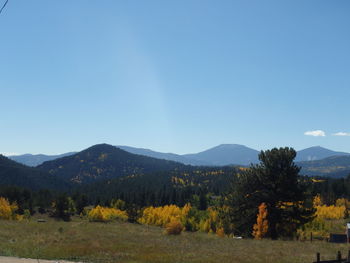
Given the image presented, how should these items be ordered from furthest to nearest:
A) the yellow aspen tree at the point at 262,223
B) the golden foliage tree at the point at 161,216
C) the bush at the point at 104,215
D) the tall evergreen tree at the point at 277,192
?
the golden foliage tree at the point at 161,216 < the bush at the point at 104,215 < the yellow aspen tree at the point at 262,223 < the tall evergreen tree at the point at 277,192

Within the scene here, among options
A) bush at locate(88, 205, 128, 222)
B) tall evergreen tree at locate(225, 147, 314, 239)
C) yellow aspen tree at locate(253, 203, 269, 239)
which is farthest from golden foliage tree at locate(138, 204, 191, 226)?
yellow aspen tree at locate(253, 203, 269, 239)

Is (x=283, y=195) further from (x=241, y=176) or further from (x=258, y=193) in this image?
(x=241, y=176)

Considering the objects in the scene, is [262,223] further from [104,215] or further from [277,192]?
[104,215]

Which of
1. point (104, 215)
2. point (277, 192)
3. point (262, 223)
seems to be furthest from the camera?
point (104, 215)

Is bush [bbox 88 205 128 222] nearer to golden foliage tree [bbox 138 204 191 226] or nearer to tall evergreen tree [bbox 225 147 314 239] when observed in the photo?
golden foliage tree [bbox 138 204 191 226]

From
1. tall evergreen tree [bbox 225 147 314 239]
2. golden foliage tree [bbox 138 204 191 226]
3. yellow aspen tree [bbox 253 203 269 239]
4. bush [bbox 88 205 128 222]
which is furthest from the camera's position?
golden foliage tree [bbox 138 204 191 226]

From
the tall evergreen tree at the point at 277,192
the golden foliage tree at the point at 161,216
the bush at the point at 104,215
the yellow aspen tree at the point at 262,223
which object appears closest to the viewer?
the tall evergreen tree at the point at 277,192

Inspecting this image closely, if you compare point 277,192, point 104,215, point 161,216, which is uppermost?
point 277,192

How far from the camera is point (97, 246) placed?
30.5 m

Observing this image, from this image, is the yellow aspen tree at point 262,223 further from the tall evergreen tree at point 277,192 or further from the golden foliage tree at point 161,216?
the golden foliage tree at point 161,216

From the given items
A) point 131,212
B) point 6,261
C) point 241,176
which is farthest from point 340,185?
point 6,261

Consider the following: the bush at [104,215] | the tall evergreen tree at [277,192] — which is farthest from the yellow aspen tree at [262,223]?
the bush at [104,215]

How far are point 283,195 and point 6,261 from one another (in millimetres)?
33433

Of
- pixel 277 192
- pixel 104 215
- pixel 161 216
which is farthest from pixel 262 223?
pixel 161 216
